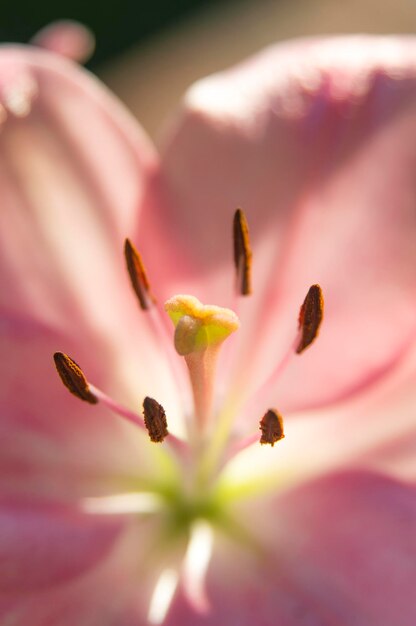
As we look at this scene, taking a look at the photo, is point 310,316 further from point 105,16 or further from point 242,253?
point 105,16

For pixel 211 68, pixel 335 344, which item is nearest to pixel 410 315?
pixel 335 344

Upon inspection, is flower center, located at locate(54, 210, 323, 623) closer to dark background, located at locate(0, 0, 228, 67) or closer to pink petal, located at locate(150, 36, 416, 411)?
pink petal, located at locate(150, 36, 416, 411)

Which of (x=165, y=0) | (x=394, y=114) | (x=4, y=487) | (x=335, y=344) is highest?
(x=165, y=0)

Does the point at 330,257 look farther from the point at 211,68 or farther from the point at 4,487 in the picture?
the point at 211,68

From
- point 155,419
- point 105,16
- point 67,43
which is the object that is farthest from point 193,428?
point 105,16

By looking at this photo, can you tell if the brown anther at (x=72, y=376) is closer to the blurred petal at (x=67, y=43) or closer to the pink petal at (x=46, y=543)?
the pink petal at (x=46, y=543)

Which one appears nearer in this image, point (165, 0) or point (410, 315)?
point (410, 315)
